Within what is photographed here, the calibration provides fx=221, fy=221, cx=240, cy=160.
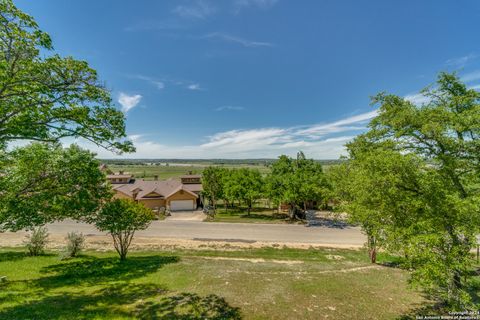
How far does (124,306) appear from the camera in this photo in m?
7.56

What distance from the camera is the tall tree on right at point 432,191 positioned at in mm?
6633

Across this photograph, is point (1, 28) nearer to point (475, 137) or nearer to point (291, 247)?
point (475, 137)

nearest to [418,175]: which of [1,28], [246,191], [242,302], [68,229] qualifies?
[242,302]

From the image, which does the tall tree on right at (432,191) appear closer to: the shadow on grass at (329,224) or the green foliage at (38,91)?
the green foliage at (38,91)

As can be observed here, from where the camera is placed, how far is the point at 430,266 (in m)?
6.32

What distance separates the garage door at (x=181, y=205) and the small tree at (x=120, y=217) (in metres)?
24.5

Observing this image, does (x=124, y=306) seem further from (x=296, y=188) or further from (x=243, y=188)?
(x=243, y=188)

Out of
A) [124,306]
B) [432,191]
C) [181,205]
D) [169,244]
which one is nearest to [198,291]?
[124,306]

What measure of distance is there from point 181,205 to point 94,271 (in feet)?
94.3

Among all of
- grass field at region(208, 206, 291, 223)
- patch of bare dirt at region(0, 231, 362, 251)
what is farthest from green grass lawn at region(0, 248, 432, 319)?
grass field at region(208, 206, 291, 223)

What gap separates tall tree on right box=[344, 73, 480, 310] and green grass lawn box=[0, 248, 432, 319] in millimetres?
2456

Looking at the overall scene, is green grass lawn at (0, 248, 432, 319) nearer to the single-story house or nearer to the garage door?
the single-story house

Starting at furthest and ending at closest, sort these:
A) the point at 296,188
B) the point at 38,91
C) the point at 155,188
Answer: the point at 155,188 → the point at 296,188 → the point at 38,91

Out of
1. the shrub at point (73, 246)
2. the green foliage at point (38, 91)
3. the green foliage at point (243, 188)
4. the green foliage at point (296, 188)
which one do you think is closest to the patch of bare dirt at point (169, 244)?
the shrub at point (73, 246)
